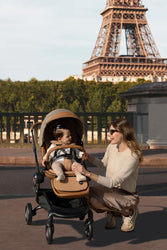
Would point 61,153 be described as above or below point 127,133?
below

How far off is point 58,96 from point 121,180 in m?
73.0

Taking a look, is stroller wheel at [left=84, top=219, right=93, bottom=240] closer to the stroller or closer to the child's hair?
the stroller

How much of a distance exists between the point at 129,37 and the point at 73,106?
119 feet

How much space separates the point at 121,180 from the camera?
16.4 feet

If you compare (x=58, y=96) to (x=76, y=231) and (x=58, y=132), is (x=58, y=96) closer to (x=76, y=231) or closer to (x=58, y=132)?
(x=58, y=132)

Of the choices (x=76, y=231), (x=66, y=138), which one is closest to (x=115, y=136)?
(x=66, y=138)

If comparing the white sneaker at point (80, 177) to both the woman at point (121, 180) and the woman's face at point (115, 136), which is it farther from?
the woman's face at point (115, 136)

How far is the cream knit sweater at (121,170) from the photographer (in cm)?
496

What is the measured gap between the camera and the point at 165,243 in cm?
474

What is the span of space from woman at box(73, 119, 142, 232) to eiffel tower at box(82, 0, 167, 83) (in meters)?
93.6

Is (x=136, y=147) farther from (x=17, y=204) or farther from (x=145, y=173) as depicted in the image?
(x=145, y=173)

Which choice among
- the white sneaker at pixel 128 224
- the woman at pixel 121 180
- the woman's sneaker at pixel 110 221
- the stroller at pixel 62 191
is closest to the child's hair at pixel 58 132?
the stroller at pixel 62 191

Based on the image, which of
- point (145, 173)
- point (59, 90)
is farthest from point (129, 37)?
point (145, 173)

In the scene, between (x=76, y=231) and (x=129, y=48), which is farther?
(x=129, y=48)
